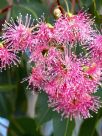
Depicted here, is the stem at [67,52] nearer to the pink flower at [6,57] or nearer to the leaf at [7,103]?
the pink flower at [6,57]

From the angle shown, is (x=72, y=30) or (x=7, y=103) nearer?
(x=72, y=30)

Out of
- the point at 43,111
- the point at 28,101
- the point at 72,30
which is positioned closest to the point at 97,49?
the point at 72,30

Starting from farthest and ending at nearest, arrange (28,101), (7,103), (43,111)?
(28,101), (7,103), (43,111)

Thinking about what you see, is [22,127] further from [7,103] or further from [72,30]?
[72,30]

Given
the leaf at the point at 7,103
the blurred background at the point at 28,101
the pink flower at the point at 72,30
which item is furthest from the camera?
the leaf at the point at 7,103

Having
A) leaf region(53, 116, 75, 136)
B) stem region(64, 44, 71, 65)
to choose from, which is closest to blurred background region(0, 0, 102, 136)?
leaf region(53, 116, 75, 136)

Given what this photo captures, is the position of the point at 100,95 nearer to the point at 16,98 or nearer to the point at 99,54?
the point at 99,54

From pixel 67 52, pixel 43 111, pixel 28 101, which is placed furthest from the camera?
pixel 28 101

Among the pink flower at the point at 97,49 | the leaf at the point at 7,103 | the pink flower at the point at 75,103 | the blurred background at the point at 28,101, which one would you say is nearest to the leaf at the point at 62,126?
the blurred background at the point at 28,101
